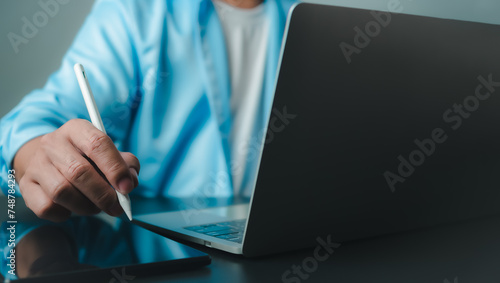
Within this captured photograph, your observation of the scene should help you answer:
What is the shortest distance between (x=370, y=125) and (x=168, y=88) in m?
0.89

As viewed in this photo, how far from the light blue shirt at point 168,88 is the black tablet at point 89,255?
2.25 feet

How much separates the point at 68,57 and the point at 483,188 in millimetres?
1027

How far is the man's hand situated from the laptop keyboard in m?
0.10

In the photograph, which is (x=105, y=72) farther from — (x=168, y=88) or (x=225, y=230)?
(x=225, y=230)

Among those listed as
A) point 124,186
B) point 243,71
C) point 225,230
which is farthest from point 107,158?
point 243,71

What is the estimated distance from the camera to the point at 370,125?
1.48 ft

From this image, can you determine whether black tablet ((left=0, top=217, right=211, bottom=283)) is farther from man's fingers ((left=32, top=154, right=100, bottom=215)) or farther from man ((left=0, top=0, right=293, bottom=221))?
man ((left=0, top=0, right=293, bottom=221))

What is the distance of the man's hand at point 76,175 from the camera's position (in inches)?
20.5

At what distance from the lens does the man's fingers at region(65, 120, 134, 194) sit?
51 cm

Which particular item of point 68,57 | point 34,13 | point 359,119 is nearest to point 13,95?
point 34,13

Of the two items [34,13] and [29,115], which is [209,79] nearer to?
[29,115]

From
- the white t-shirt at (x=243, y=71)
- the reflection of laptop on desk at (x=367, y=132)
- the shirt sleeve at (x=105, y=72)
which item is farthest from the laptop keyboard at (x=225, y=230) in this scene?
the white t-shirt at (x=243, y=71)

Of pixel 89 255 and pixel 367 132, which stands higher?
pixel 367 132

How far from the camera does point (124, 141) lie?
1304 mm
